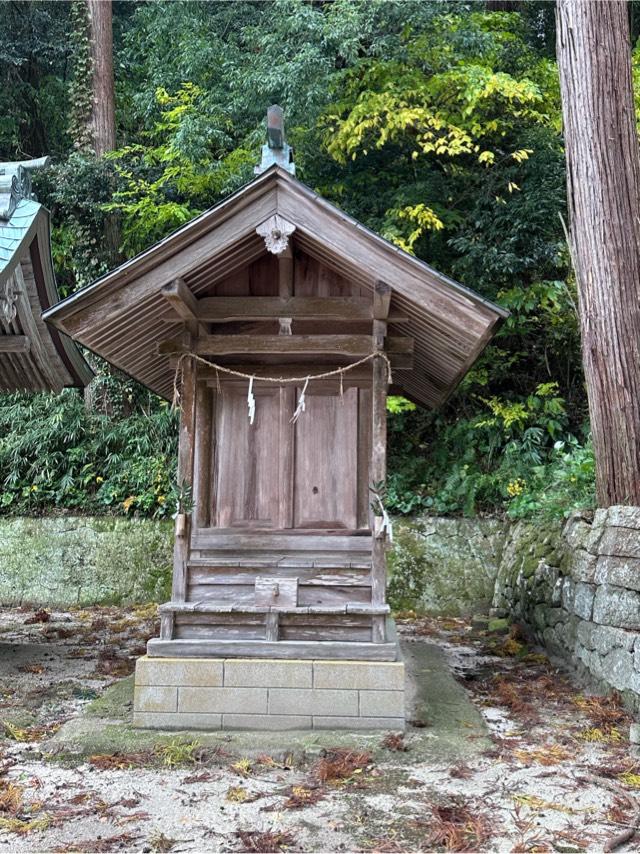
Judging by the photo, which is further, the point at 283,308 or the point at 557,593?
the point at 557,593

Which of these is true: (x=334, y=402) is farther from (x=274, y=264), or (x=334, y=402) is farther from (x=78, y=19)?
(x=78, y=19)

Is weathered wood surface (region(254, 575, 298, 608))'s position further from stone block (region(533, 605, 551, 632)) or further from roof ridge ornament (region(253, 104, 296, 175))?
stone block (region(533, 605, 551, 632))

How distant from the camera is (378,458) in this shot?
5801mm

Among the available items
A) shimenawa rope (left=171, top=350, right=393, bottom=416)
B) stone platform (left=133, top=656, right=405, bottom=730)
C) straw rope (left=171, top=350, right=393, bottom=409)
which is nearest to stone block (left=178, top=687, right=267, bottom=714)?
stone platform (left=133, top=656, right=405, bottom=730)

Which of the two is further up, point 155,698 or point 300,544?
point 300,544

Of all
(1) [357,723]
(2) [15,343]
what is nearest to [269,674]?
(1) [357,723]

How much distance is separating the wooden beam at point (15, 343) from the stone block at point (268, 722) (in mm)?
4417

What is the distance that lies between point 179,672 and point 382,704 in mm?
1540

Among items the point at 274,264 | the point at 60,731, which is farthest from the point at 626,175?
the point at 60,731

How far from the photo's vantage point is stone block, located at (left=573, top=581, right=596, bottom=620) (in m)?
6.62

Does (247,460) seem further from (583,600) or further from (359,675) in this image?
(583,600)

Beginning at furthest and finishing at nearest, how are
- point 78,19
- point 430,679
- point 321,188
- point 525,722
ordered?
1. point 78,19
2. point 321,188
3. point 430,679
4. point 525,722

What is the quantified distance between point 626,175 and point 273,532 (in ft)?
15.8

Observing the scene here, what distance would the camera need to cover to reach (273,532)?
594cm
